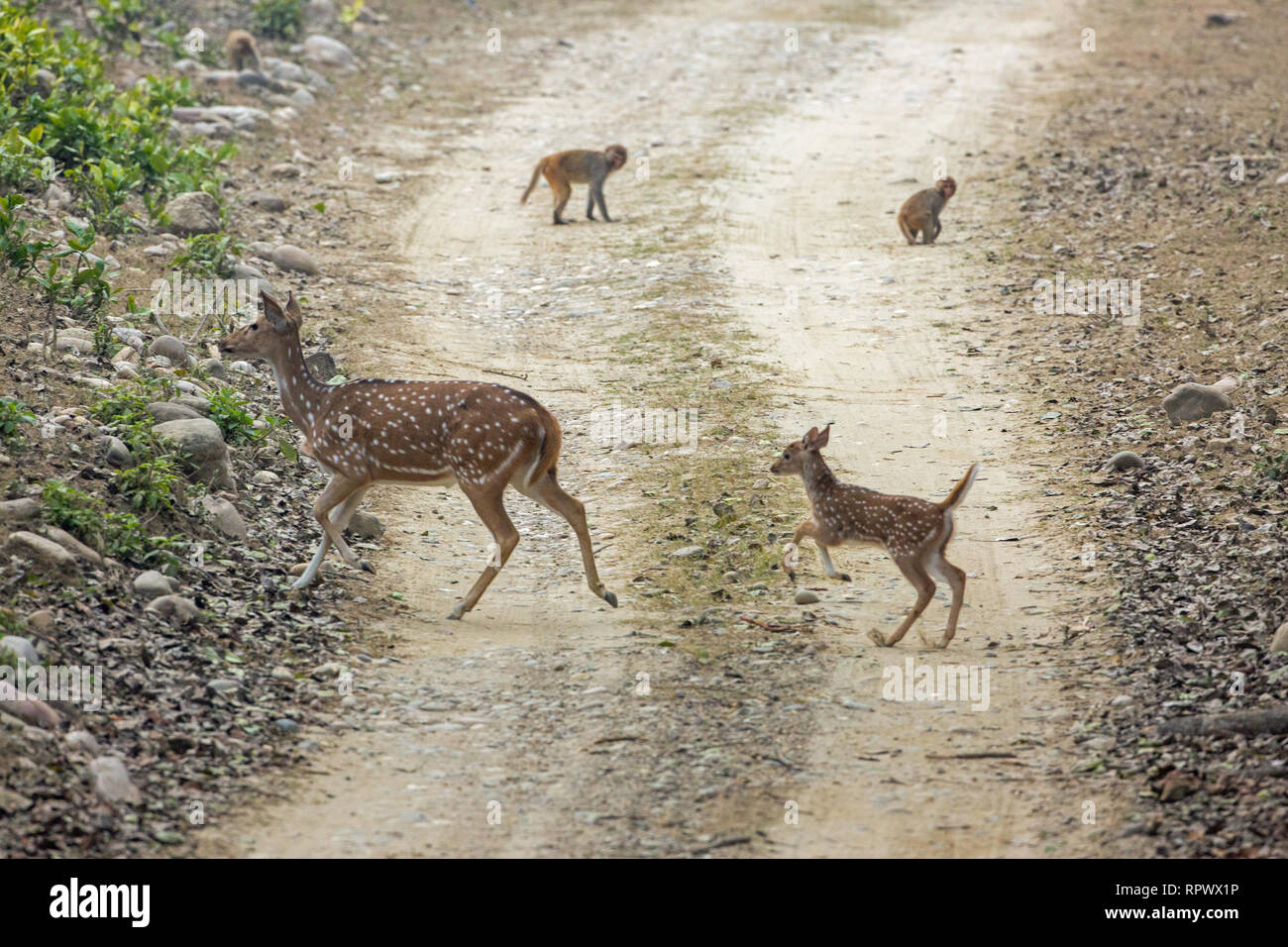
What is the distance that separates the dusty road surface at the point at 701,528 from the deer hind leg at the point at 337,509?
0.45m

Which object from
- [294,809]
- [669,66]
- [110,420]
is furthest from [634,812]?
[669,66]

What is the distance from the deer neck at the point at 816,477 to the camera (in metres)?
10.4

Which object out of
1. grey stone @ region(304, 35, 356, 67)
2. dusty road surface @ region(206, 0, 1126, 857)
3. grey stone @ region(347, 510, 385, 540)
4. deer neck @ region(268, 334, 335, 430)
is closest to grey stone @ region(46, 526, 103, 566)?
dusty road surface @ region(206, 0, 1126, 857)

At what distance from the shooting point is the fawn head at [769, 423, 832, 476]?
1073cm

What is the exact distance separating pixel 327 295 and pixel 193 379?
12.3 ft

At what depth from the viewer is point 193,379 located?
39.9ft

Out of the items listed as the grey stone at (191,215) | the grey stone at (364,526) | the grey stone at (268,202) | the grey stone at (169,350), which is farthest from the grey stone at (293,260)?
the grey stone at (364,526)

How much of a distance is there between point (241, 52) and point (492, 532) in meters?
14.7

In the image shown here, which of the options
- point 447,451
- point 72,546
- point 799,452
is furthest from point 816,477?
→ point 72,546

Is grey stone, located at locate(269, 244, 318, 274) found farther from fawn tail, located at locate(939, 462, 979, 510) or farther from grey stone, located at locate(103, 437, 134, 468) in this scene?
fawn tail, located at locate(939, 462, 979, 510)

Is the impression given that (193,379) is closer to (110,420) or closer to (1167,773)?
(110,420)
